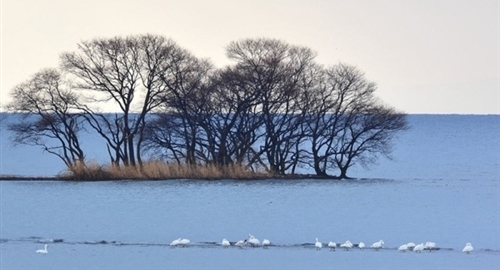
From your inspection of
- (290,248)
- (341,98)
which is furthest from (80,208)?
(341,98)

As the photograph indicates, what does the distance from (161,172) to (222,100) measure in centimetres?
440

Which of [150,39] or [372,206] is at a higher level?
[150,39]

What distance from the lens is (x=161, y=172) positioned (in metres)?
55.7

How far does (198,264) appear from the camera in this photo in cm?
2789

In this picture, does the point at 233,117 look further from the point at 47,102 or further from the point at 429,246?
the point at 429,246

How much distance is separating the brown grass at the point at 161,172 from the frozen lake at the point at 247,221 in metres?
0.87

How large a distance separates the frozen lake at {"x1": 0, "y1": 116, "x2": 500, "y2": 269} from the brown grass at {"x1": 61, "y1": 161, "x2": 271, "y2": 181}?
87 centimetres

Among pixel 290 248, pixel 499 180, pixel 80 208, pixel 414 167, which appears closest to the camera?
pixel 290 248

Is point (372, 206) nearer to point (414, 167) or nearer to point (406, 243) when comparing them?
point (406, 243)

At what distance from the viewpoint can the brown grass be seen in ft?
183

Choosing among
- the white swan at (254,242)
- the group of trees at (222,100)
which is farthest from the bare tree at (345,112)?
the white swan at (254,242)

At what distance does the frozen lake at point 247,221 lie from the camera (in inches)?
1131

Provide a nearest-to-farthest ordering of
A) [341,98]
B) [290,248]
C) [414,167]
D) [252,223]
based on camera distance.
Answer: [290,248], [252,223], [341,98], [414,167]

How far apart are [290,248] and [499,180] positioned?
32761 millimetres
